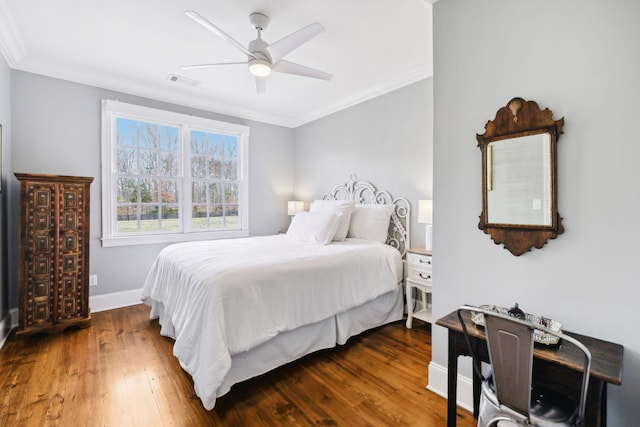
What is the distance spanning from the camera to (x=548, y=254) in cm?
158

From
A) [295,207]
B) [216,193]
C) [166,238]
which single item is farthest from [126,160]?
[295,207]

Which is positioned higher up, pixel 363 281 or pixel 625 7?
pixel 625 7

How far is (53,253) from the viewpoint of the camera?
2.91 meters

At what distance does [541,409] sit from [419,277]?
1.78m

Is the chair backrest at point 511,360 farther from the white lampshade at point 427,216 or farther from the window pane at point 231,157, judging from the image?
the window pane at point 231,157

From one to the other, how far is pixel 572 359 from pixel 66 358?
3.41 metres

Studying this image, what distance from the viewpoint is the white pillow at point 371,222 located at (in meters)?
3.54

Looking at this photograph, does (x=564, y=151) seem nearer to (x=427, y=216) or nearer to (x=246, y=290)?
(x=427, y=216)

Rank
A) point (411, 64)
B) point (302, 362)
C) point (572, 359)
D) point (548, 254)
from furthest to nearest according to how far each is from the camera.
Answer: point (411, 64), point (302, 362), point (548, 254), point (572, 359)

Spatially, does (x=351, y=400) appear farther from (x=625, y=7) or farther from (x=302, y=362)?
(x=625, y=7)

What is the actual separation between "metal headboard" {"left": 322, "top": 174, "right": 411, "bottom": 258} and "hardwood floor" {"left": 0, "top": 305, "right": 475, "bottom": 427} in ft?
3.77

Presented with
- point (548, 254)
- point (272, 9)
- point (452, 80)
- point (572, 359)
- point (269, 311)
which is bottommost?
point (269, 311)

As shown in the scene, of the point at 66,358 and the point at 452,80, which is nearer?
the point at 452,80

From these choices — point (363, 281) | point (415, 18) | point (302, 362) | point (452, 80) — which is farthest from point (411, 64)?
point (302, 362)
